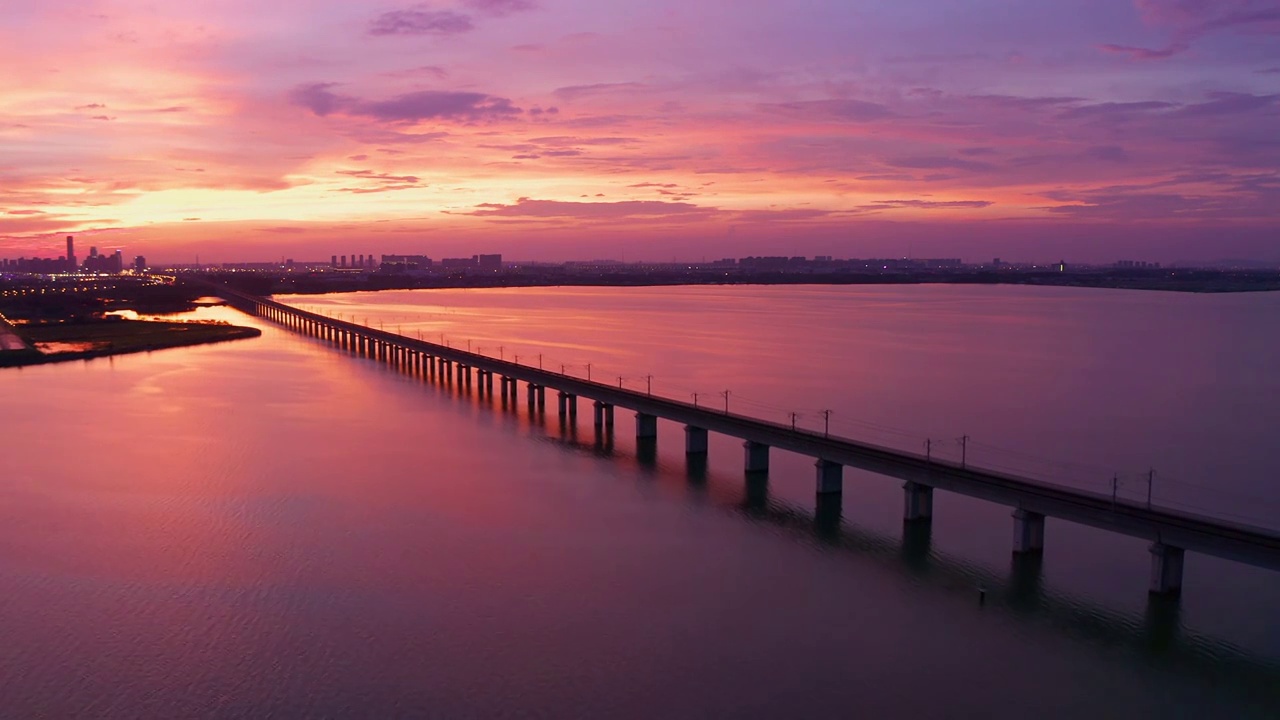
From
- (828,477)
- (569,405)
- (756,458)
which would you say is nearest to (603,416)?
(569,405)

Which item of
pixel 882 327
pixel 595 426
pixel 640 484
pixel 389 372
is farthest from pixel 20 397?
pixel 882 327

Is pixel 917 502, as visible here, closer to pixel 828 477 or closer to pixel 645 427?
pixel 828 477

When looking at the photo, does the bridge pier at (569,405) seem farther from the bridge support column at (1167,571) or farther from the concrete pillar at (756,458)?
the bridge support column at (1167,571)

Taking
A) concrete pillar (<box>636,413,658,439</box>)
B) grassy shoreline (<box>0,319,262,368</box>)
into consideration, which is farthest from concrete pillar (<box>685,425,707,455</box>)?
grassy shoreline (<box>0,319,262,368</box>)

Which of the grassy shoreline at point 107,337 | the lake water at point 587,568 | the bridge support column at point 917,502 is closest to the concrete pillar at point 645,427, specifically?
the lake water at point 587,568

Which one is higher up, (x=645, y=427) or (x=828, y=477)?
(x=828, y=477)

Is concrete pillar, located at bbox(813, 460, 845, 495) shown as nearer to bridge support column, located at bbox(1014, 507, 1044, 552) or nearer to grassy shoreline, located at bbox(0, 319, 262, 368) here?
bridge support column, located at bbox(1014, 507, 1044, 552)
